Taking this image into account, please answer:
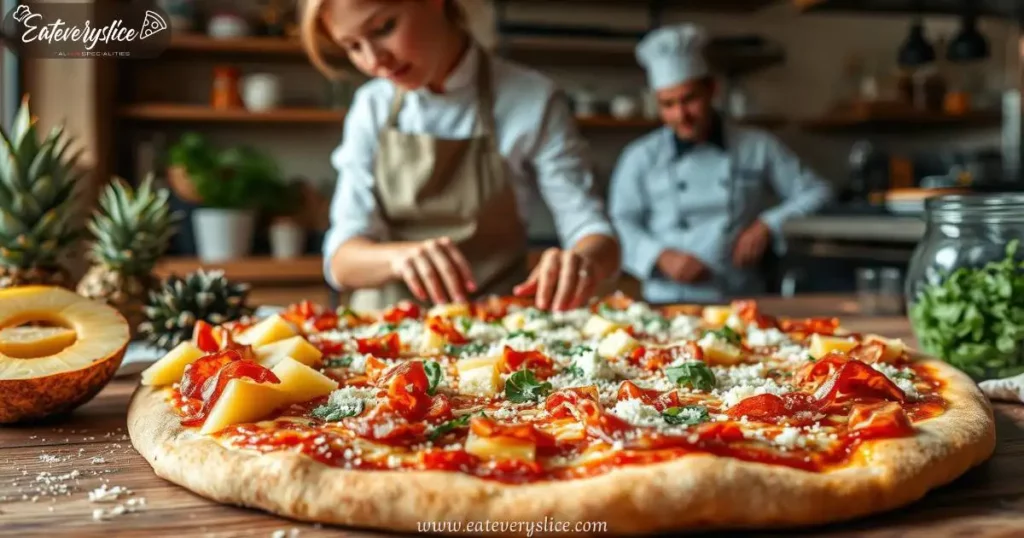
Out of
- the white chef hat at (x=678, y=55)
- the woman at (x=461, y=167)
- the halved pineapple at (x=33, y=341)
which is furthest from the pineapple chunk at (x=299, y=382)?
the white chef hat at (x=678, y=55)

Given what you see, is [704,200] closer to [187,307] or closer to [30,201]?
[187,307]

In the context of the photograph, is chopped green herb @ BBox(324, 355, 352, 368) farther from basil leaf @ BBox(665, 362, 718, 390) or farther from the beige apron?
the beige apron

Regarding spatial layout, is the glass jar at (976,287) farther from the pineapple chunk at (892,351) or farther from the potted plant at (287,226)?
the potted plant at (287,226)

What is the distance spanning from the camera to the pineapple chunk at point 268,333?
1657 millimetres

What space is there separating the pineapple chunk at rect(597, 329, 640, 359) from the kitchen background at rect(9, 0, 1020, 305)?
244cm

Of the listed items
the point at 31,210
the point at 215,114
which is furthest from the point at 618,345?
the point at 215,114

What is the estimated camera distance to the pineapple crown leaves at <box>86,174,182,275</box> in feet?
6.56

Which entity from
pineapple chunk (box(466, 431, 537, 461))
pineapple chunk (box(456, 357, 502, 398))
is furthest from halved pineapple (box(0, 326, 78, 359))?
pineapple chunk (box(466, 431, 537, 461))

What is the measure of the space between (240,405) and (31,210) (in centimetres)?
97

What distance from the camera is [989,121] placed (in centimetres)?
600

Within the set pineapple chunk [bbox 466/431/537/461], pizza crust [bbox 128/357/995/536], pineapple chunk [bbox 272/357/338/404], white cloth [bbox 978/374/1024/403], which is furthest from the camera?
white cloth [bbox 978/374/1024/403]

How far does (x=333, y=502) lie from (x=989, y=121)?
6218 mm

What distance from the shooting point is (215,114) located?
5.04 meters

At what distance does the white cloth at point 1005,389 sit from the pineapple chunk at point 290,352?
3.79 ft
